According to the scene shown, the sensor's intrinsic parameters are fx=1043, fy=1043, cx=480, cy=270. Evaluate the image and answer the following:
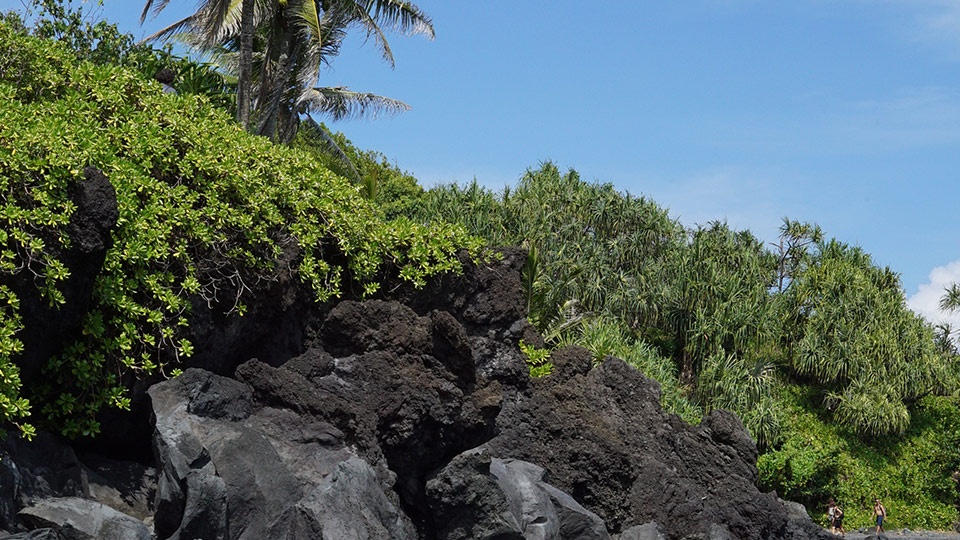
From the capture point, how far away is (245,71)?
16.7 m

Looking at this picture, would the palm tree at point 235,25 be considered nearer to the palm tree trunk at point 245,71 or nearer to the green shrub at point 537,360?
the palm tree trunk at point 245,71

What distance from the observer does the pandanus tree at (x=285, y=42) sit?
18969mm

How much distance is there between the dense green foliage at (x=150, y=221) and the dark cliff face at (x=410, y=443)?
1.27 feet

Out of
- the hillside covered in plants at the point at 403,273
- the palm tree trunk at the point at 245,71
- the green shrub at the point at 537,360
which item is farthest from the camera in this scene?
the palm tree trunk at the point at 245,71

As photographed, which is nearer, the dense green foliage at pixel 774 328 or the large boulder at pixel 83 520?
the large boulder at pixel 83 520

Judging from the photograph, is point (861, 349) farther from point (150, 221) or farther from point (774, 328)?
point (150, 221)

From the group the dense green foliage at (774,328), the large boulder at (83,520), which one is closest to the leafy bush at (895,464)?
the dense green foliage at (774,328)

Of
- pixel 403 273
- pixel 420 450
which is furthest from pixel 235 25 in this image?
pixel 420 450

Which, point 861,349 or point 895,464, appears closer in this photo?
point 861,349

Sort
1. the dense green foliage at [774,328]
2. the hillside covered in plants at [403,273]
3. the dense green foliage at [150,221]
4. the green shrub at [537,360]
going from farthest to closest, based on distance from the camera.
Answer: the dense green foliage at [774,328] → the green shrub at [537,360] → the hillside covered in plants at [403,273] → the dense green foliage at [150,221]

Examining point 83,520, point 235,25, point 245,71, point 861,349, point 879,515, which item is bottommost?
point 83,520

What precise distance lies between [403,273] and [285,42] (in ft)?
37.1

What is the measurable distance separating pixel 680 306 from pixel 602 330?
8.33 meters

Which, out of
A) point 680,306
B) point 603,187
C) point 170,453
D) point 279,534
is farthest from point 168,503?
point 603,187
